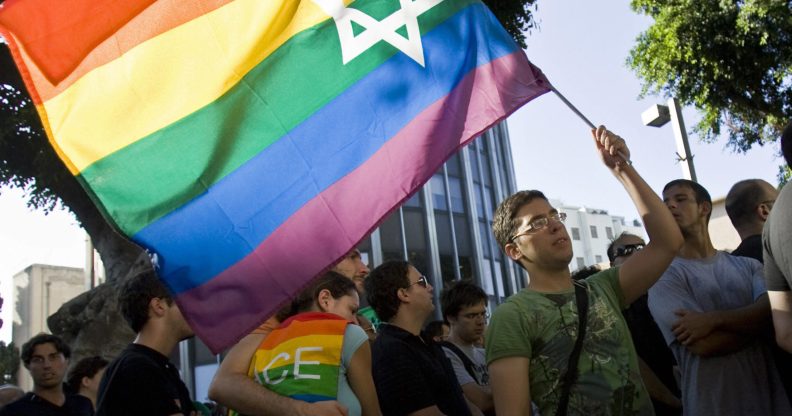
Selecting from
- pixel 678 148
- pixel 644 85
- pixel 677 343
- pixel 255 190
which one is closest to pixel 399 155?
pixel 255 190

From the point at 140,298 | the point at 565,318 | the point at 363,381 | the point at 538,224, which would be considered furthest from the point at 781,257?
the point at 140,298

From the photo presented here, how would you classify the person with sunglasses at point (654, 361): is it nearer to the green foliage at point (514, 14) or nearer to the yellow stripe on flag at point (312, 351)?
the yellow stripe on flag at point (312, 351)

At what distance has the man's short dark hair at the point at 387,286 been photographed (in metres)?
4.16

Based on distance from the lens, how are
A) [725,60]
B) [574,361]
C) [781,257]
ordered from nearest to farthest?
[781,257] < [574,361] < [725,60]

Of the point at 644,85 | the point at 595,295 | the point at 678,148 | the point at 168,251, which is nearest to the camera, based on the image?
the point at 168,251

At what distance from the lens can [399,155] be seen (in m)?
3.27

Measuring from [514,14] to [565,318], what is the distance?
900 centimetres

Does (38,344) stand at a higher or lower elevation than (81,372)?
higher

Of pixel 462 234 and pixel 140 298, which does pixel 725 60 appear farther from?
pixel 462 234

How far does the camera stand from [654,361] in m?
4.38

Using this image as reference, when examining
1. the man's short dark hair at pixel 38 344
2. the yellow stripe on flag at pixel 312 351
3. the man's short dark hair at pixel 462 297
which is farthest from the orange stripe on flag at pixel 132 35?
the man's short dark hair at pixel 38 344

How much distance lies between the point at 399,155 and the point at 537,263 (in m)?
0.75

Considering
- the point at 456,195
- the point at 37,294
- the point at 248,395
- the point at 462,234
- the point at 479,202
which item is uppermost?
the point at 37,294

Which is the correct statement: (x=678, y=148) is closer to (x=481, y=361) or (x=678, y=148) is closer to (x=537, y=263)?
(x=481, y=361)
